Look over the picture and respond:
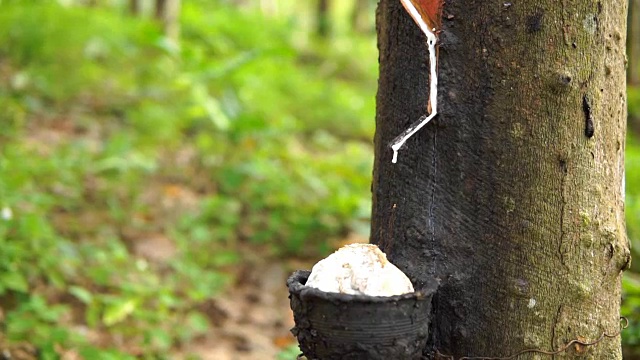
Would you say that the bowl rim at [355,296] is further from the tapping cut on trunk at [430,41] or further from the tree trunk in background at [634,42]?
the tree trunk in background at [634,42]

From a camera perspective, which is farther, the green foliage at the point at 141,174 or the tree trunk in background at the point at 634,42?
the tree trunk in background at the point at 634,42

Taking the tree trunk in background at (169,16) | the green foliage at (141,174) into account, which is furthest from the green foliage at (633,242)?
the tree trunk in background at (169,16)

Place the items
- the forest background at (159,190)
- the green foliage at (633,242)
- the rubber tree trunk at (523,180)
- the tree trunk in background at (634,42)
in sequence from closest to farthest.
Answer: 1. the rubber tree trunk at (523,180)
2. the green foliage at (633,242)
3. the forest background at (159,190)
4. the tree trunk in background at (634,42)

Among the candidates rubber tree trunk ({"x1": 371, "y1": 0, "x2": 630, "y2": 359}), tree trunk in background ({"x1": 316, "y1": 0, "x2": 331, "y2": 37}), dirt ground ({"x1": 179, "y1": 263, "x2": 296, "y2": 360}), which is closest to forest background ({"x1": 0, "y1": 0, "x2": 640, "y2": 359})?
dirt ground ({"x1": 179, "y1": 263, "x2": 296, "y2": 360})

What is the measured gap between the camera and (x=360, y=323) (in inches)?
56.9

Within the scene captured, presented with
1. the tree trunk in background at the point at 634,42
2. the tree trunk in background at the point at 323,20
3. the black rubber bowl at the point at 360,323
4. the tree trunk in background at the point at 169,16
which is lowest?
the black rubber bowl at the point at 360,323

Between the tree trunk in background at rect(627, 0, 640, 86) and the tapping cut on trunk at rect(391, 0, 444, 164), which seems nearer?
the tapping cut on trunk at rect(391, 0, 444, 164)

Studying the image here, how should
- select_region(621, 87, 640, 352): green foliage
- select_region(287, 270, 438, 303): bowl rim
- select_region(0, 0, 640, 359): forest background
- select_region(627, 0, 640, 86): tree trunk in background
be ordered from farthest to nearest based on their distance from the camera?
1. select_region(627, 0, 640, 86): tree trunk in background
2. select_region(0, 0, 640, 359): forest background
3. select_region(621, 87, 640, 352): green foliage
4. select_region(287, 270, 438, 303): bowl rim

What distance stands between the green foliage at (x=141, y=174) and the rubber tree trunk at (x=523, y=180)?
2020mm

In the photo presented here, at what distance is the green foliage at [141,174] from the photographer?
3707 millimetres

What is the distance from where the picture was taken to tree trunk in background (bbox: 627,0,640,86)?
8818mm

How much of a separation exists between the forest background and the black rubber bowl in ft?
4.62

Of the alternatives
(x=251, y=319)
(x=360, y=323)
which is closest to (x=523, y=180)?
(x=360, y=323)

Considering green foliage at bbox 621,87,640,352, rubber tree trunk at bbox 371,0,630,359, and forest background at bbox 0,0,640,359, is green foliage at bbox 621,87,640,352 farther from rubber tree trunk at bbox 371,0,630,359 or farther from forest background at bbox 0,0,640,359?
rubber tree trunk at bbox 371,0,630,359
